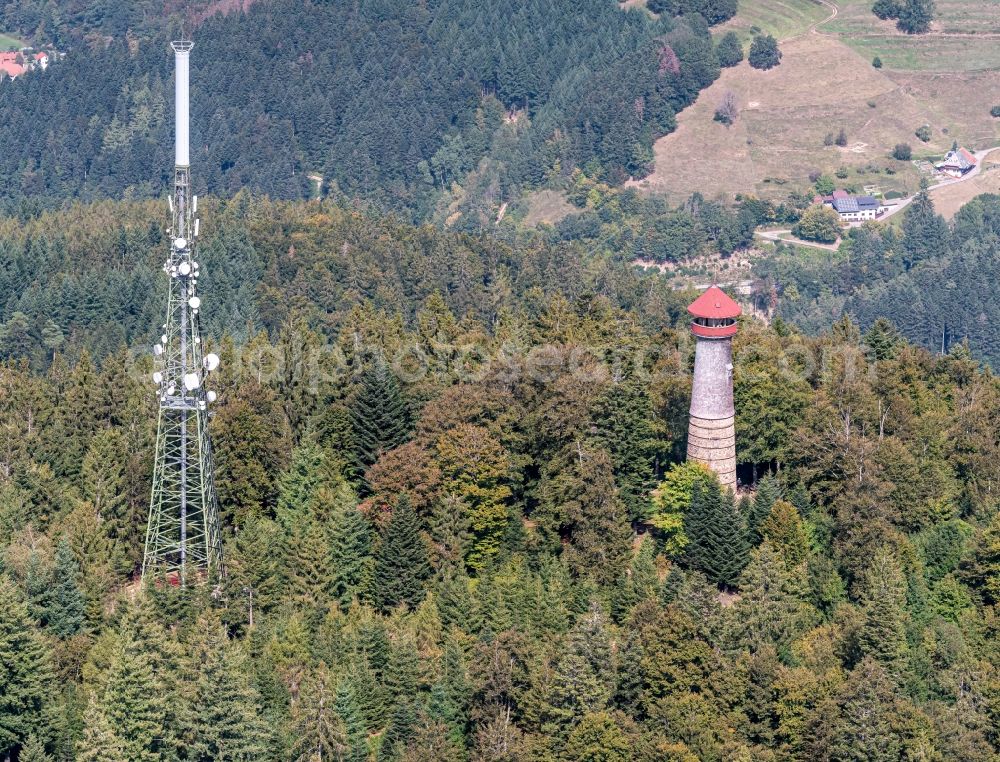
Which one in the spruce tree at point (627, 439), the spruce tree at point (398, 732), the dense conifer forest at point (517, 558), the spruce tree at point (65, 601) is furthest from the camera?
the spruce tree at point (627, 439)

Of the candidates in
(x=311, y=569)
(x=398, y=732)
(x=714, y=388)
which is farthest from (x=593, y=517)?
(x=398, y=732)

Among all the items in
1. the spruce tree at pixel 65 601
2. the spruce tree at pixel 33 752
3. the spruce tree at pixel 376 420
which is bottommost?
the spruce tree at pixel 33 752

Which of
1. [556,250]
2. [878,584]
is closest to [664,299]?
[556,250]

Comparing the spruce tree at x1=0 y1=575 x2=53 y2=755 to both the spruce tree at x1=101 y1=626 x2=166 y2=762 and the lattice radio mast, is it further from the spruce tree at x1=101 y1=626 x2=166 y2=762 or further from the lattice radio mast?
the lattice radio mast

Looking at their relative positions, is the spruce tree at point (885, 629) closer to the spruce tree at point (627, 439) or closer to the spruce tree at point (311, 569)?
the spruce tree at point (627, 439)

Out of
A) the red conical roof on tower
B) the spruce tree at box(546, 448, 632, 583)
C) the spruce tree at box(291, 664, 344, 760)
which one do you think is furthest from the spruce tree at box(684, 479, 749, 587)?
the spruce tree at box(291, 664, 344, 760)

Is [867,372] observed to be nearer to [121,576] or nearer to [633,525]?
[633,525]

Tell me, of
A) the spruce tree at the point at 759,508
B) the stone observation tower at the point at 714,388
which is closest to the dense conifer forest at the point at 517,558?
the spruce tree at the point at 759,508
